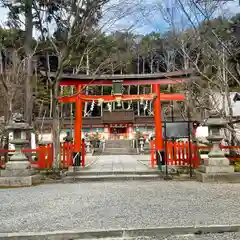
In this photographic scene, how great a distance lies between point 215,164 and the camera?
8789 millimetres

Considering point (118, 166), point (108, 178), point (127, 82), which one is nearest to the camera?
point (108, 178)

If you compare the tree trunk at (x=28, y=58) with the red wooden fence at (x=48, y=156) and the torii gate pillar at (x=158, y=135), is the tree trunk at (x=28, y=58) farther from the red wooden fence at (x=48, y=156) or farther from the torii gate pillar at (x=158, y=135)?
the torii gate pillar at (x=158, y=135)

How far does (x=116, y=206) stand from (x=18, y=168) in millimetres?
4367

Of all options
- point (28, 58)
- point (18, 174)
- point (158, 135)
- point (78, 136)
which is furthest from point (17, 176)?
point (158, 135)

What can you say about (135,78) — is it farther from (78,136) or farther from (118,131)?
(118,131)

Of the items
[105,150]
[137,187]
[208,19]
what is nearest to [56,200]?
[137,187]

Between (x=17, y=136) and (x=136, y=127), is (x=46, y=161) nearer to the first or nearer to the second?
(x=17, y=136)

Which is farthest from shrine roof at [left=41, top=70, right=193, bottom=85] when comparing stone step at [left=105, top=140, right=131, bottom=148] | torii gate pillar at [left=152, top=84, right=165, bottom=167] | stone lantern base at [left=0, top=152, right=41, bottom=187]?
stone step at [left=105, top=140, right=131, bottom=148]

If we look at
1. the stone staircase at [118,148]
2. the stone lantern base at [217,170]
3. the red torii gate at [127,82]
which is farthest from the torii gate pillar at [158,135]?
the stone staircase at [118,148]

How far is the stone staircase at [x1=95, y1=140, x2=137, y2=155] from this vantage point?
1008 inches

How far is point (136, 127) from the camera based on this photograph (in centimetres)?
3591

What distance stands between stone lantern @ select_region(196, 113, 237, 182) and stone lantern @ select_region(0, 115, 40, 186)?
17.7 feet

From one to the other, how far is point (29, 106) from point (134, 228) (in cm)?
875

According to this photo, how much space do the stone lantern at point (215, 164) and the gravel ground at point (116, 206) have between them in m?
0.53
